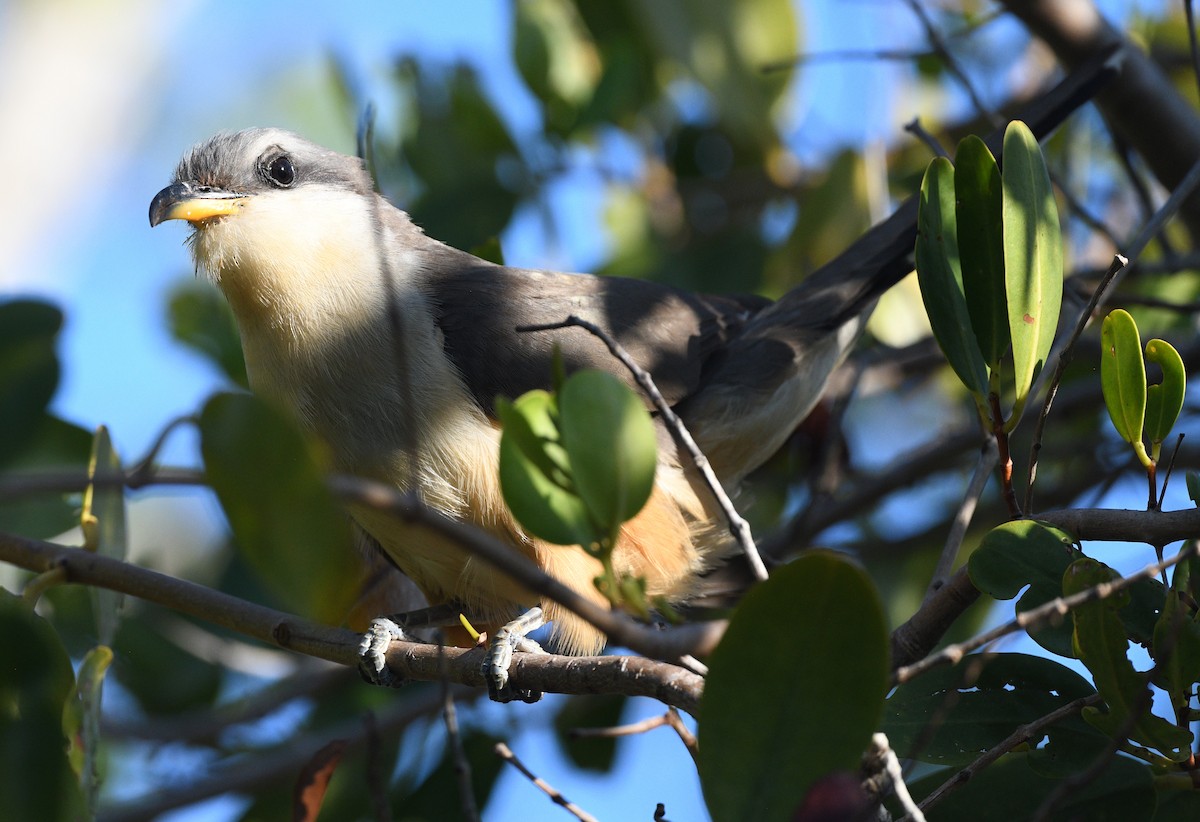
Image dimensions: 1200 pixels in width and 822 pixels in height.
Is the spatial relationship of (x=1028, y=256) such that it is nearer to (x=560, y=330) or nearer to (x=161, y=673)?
(x=560, y=330)

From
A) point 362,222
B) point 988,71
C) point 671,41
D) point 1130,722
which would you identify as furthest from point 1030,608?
point 988,71

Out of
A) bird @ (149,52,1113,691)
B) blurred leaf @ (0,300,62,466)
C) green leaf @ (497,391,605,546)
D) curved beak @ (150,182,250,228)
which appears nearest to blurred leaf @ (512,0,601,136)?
bird @ (149,52,1113,691)

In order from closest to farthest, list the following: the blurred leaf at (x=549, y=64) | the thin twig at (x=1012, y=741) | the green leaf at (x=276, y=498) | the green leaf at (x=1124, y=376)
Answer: the green leaf at (x=276, y=498) < the thin twig at (x=1012, y=741) < the green leaf at (x=1124, y=376) < the blurred leaf at (x=549, y=64)

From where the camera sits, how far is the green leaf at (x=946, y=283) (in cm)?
211

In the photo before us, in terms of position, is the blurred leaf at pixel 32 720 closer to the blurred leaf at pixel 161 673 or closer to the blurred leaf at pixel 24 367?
the blurred leaf at pixel 24 367

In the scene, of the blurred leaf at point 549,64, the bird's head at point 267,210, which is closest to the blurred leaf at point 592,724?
the bird's head at point 267,210

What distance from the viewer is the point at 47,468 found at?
3559 mm

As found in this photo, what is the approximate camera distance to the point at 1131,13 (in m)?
4.82

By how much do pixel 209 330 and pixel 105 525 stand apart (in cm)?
186

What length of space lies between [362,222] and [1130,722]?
2863 mm

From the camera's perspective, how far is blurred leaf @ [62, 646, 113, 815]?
2064 mm

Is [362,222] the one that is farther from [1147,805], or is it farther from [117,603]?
[1147,805]

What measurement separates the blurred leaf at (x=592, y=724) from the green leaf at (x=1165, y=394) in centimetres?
258

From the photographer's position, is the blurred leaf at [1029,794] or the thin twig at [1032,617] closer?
the thin twig at [1032,617]
